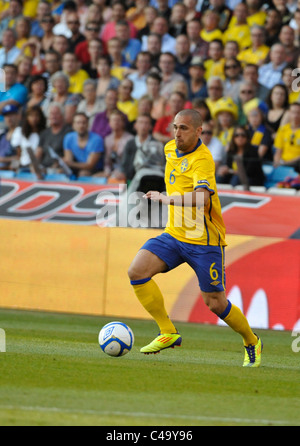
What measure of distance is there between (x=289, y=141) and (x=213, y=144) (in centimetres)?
136

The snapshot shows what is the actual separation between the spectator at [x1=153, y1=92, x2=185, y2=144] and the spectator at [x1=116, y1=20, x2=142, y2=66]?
8.92ft

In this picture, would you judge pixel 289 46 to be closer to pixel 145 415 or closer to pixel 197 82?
pixel 197 82

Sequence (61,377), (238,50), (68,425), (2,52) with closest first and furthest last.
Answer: (68,425) → (61,377) → (238,50) → (2,52)

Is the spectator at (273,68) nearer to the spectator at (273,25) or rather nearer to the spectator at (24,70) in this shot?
the spectator at (273,25)

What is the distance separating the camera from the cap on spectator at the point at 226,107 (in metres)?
15.9

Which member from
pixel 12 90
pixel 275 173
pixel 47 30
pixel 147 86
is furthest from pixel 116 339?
pixel 47 30

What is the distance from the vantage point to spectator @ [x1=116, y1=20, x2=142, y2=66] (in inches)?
748

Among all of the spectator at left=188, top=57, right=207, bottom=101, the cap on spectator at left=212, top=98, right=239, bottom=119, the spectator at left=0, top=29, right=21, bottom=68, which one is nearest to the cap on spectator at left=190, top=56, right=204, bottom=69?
the spectator at left=188, top=57, right=207, bottom=101

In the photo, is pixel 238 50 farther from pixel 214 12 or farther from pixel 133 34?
pixel 133 34

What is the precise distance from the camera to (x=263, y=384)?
7.51m

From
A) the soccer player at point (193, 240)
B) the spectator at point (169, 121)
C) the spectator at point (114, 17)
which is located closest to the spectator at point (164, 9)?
the spectator at point (114, 17)

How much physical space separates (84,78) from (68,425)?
14.5 m

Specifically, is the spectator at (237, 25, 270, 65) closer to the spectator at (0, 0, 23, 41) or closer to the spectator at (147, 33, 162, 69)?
the spectator at (147, 33, 162, 69)

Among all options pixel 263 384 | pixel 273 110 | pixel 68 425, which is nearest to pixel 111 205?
pixel 273 110
